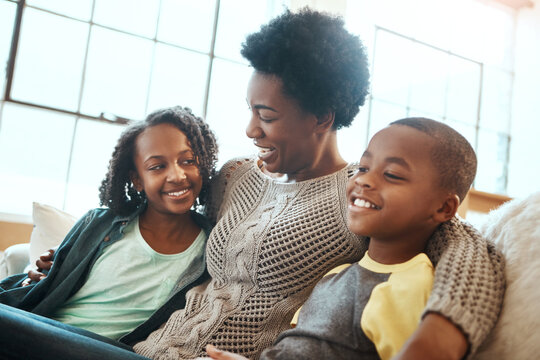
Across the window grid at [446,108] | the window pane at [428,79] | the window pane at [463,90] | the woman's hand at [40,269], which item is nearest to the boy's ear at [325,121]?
Answer: the woman's hand at [40,269]

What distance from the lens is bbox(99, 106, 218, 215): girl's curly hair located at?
1.72m

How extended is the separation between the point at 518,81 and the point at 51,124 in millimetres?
4004

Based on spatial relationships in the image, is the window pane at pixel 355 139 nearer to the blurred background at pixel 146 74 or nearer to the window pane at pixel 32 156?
the blurred background at pixel 146 74

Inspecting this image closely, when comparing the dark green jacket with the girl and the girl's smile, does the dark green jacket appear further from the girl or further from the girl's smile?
the girl's smile

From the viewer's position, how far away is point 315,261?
134 centimetres

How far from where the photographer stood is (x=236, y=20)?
11.1ft

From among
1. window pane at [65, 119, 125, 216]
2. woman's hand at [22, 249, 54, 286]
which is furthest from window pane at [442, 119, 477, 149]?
woman's hand at [22, 249, 54, 286]

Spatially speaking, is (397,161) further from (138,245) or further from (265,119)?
(138,245)

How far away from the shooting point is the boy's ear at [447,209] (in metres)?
1.09

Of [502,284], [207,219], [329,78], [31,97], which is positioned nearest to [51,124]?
[31,97]

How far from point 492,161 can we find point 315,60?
12.2ft

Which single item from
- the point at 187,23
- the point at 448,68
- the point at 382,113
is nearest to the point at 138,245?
the point at 187,23

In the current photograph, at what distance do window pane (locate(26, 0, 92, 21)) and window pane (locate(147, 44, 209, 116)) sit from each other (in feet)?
1.42

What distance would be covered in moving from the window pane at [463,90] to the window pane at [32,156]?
3.08 metres
